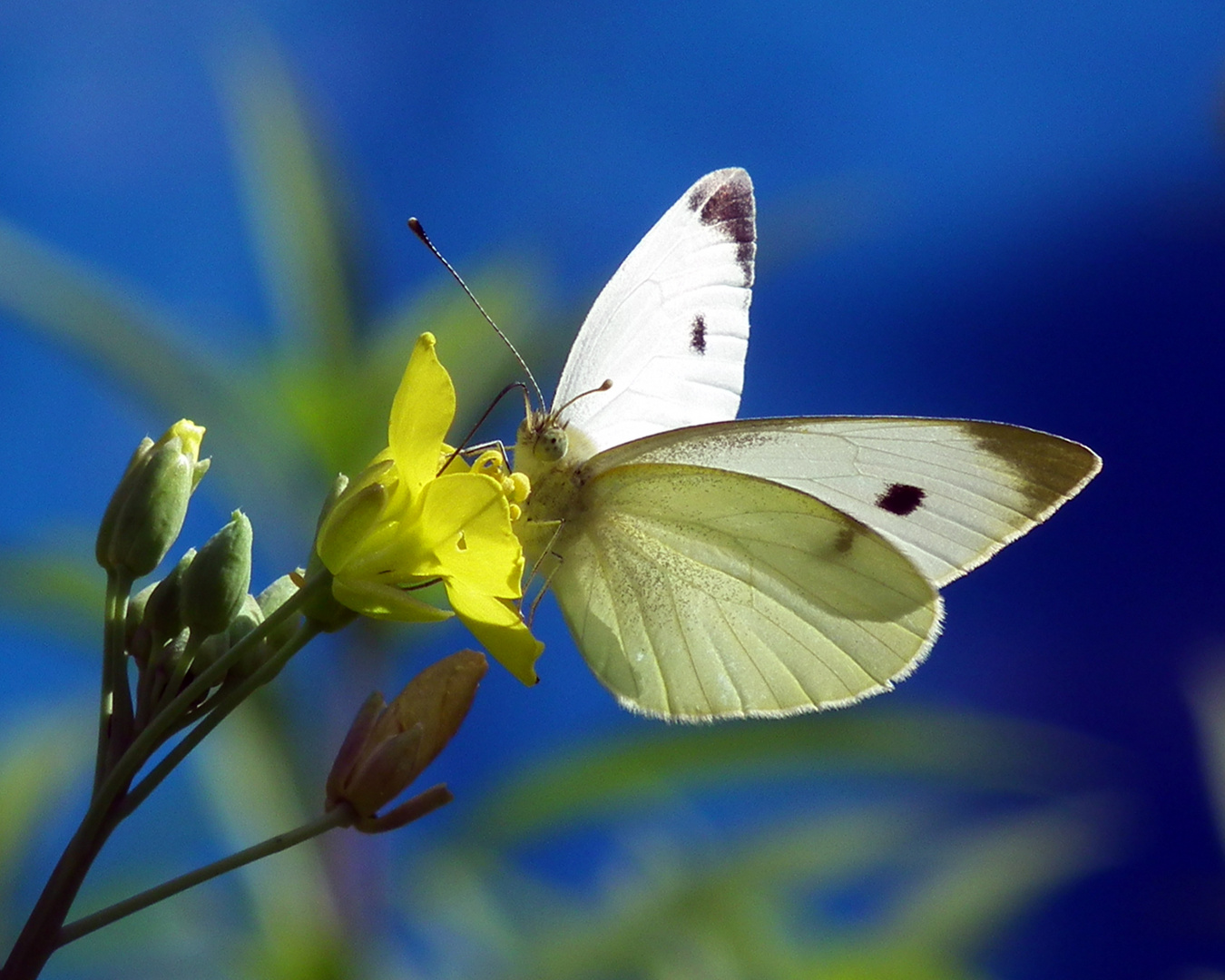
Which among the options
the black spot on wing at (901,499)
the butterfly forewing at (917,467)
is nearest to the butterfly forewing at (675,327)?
the butterfly forewing at (917,467)

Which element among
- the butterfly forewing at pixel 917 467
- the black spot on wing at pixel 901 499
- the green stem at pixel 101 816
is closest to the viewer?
the green stem at pixel 101 816

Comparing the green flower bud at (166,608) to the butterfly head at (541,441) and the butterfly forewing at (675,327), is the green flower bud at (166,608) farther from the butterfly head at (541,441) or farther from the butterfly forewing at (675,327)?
the butterfly forewing at (675,327)

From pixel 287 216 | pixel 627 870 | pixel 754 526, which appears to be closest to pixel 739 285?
pixel 754 526

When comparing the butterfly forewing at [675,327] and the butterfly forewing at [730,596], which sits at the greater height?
the butterfly forewing at [675,327]

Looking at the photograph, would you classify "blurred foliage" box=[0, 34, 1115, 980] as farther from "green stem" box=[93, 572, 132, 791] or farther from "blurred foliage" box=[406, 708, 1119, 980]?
"green stem" box=[93, 572, 132, 791]

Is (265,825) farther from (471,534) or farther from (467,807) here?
(471,534)

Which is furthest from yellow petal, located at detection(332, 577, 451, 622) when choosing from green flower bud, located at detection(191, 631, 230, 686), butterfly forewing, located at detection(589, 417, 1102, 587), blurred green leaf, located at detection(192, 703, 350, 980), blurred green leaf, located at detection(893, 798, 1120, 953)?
blurred green leaf, located at detection(893, 798, 1120, 953)
